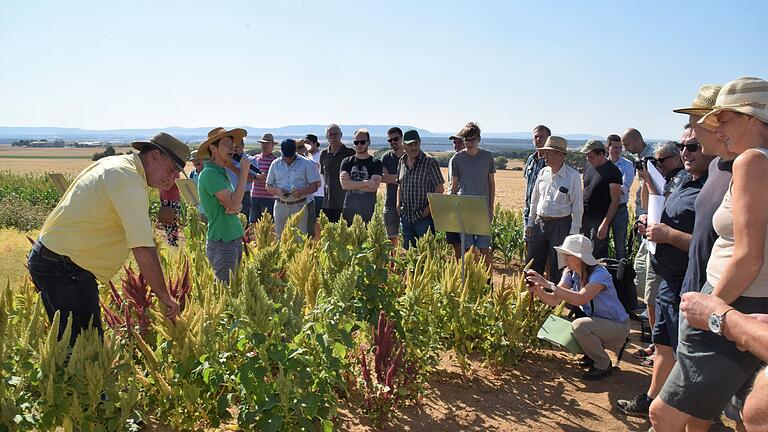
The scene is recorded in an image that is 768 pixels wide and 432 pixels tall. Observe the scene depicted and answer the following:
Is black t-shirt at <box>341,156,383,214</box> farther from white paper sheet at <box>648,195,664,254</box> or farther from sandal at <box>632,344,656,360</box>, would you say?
white paper sheet at <box>648,195,664,254</box>

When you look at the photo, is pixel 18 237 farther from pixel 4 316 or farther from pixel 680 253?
pixel 680 253

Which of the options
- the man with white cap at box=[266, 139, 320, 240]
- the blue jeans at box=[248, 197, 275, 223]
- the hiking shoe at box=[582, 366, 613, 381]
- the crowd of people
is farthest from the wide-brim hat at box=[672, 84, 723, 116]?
the blue jeans at box=[248, 197, 275, 223]

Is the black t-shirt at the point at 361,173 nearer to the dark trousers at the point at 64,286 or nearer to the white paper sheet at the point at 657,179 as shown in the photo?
the white paper sheet at the point at 657,179

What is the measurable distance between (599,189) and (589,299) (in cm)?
232

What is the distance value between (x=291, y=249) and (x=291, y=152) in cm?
208

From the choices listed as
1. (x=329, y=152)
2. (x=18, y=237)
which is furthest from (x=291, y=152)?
(x=18, y=237)

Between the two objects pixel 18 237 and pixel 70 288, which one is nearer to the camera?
pixel 70 288

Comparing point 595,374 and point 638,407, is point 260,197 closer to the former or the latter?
point 595,374

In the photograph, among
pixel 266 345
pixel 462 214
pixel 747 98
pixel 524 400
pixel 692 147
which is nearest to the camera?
pixel 747 98

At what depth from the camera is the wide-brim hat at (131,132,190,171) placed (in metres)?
2.94

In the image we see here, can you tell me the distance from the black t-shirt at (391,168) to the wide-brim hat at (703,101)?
4.21 meters

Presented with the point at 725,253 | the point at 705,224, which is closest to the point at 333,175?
the point at 705,224

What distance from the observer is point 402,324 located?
373cm

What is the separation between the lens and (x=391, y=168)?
280 inches
